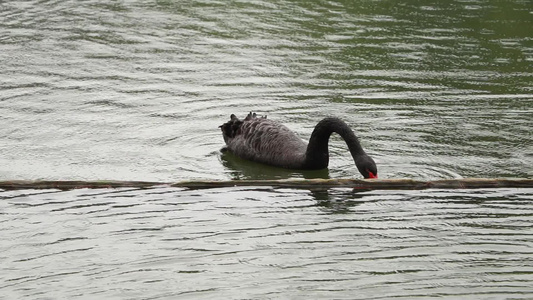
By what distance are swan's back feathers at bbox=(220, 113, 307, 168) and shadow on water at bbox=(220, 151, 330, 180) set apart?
5 centimetres

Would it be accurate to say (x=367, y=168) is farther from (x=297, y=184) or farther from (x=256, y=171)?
(x=256, y=171)

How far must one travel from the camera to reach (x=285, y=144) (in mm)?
8844

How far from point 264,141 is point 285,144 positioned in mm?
219

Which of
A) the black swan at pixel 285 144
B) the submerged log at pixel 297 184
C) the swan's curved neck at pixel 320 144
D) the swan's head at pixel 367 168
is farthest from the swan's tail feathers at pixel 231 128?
the submerged log at pixel 297 184

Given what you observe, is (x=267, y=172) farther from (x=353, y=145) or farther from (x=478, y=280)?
(x=478, y=280)

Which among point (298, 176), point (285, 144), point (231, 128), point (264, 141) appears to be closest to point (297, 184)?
point (298, 176)

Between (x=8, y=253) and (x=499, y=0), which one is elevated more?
(x=499, y=0)

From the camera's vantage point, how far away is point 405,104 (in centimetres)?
1059

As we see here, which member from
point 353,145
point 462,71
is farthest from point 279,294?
point 462,71

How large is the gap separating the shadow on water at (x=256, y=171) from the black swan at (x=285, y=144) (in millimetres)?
40

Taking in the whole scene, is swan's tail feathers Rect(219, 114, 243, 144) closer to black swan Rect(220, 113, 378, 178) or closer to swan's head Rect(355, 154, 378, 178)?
black swan Rect(220, 113, 378, 178)

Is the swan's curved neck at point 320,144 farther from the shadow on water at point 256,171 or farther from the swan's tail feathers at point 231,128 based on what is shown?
the swan's tail feathers at point 231,128

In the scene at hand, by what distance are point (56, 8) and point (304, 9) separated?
3.50 m

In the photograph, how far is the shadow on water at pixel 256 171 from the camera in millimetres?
8609
